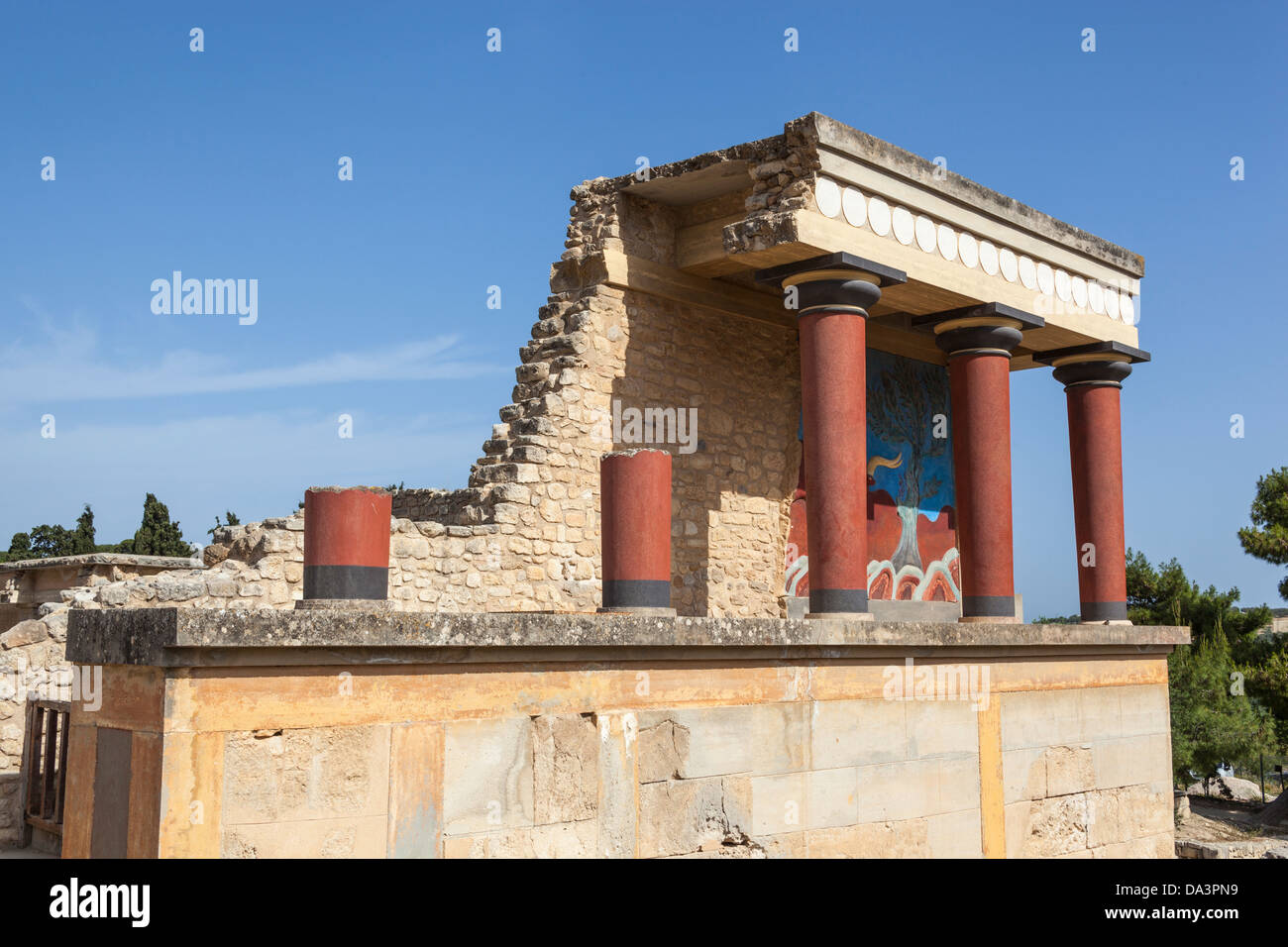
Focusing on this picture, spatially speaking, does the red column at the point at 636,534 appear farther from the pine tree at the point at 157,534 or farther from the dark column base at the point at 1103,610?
the pine tree at the point at 157,534

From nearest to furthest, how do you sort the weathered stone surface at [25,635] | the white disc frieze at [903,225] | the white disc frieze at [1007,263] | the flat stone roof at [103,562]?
1. the weathered stone surface at [25,635]
2. the white disc frieze at [903,225]
3. the white disc frieze at [1007,263]
4. the flat stone roof at [103,562]

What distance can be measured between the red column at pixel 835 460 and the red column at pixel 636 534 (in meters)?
3.34

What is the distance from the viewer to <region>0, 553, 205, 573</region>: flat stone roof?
492 inches

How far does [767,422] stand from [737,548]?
4.46ft

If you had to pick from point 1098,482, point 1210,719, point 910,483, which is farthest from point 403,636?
point 1210,719

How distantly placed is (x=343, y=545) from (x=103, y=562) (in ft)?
28.4

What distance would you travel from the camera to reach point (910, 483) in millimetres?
13234

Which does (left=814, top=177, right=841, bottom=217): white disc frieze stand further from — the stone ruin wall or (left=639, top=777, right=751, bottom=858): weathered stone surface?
(left=639, top=777, right=751, bottom=858): weathered stone surface

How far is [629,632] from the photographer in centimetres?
507

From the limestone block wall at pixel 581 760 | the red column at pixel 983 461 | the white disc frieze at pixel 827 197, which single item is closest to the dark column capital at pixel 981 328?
the red column at pixel 983 461

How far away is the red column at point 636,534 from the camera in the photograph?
19.6 feet

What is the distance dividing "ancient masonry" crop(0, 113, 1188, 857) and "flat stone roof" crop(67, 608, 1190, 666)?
13mm

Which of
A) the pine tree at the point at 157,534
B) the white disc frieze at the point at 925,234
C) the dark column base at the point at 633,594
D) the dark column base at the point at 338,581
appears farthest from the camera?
the pine tree at the point at 157,534

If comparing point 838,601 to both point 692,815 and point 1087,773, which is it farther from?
point 692,815
